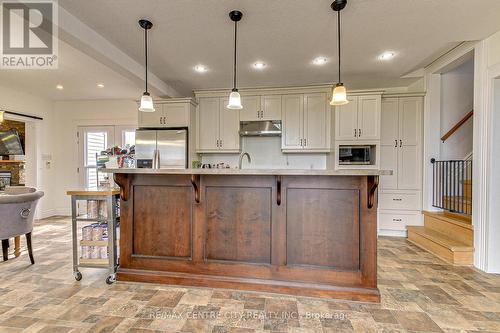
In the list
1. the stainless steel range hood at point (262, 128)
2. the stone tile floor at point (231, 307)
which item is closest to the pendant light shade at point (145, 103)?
the stone tile floor at point (231, 307)

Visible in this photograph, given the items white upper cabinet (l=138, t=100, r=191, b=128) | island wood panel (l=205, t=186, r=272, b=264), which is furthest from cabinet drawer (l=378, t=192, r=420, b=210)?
white upper cabinet (l=138, t=100, r=191, b=128)

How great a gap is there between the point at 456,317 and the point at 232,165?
3.81 metres

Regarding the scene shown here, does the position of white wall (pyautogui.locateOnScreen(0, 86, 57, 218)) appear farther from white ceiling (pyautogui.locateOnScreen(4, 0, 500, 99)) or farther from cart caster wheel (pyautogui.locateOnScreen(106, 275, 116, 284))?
cart caster wheel (pyautogui.locateOnScreen(106, 275, 116, 284))

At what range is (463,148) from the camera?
3.96 m

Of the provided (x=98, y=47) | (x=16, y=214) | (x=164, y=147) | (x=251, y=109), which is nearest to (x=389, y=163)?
(x=251, y=109)

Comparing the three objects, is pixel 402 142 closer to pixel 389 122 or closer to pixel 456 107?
pixel 389 122

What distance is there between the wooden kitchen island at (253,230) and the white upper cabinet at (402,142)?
8.17 ft

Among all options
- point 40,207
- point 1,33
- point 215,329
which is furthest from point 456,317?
point 40,207

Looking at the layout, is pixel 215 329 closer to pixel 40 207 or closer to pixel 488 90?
pixel 488 90

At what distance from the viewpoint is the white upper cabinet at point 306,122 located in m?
4.28

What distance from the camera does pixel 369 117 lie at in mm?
3998

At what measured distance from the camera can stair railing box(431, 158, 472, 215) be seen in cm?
336

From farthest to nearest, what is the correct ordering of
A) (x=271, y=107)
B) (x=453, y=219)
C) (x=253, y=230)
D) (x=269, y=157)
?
(x=269, y=157), (x=271, y=107), (x=453, y=219), (x=253, y=230)

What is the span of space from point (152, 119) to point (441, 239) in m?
5.01
